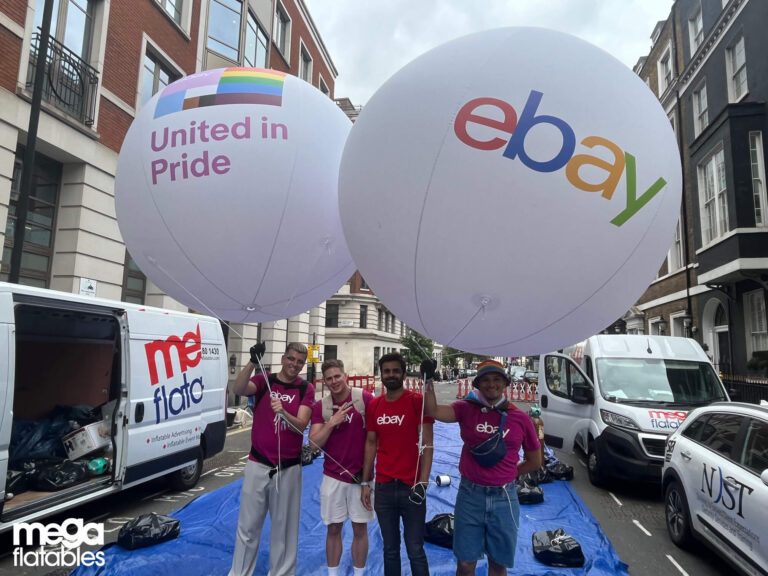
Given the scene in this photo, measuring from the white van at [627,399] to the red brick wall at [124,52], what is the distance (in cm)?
1178

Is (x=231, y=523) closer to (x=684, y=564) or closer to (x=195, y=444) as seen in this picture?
(x=195, y=444)

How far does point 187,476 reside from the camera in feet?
22.2

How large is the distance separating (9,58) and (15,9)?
3.27 feet

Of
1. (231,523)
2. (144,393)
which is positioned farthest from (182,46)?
(231,523)

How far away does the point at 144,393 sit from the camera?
571 centimetres

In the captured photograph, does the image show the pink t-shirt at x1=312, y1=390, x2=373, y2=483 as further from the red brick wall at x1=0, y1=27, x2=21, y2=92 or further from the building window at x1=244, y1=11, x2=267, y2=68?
the building window at x1=244, y1=11, x2=267, y2=68

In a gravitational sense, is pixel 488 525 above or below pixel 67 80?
below

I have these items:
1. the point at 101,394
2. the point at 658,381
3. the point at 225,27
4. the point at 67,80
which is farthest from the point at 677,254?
the point at 67,80

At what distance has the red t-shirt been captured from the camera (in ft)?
11.0

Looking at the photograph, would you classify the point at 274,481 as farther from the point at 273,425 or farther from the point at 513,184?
the point at 513,184

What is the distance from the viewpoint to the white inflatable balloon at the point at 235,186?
3121 millimetres

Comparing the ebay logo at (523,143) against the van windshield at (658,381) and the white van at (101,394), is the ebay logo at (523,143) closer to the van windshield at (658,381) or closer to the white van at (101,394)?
the white van at (101,394)

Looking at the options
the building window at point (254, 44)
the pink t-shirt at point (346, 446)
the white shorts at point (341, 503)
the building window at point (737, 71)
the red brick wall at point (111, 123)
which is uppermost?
the building window at point (254, 44)

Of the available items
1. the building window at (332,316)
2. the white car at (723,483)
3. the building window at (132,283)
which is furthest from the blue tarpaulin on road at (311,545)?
the building window at (332,316)
